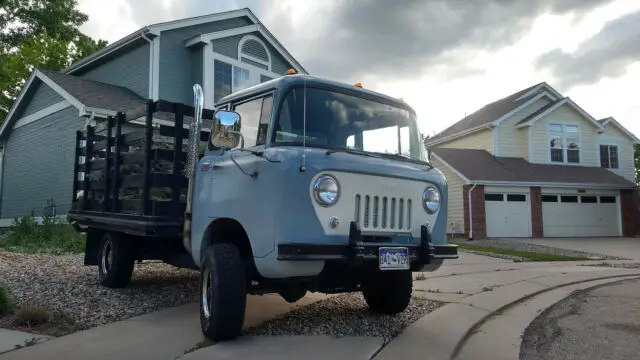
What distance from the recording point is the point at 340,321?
5547mm

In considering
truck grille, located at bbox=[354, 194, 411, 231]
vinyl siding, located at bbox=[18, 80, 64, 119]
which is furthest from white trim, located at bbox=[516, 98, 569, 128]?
truck grille, located at bbox=[354, 194, 411, 231]

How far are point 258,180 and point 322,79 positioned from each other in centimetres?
127

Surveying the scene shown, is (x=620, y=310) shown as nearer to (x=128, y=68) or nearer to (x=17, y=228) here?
(x=17, y=228)

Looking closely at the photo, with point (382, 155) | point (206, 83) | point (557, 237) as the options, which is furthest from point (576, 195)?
point (382, 155)

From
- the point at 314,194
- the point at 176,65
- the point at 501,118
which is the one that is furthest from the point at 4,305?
the point at 501,118

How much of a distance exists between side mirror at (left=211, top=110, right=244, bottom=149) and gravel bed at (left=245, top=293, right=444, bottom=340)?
1837 mm

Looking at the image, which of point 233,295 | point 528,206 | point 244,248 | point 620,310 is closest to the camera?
point 233,295

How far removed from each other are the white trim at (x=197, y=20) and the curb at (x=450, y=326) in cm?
1287

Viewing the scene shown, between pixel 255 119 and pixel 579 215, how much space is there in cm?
2287

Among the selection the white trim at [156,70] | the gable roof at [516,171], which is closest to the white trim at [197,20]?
the white trim at [156,70]

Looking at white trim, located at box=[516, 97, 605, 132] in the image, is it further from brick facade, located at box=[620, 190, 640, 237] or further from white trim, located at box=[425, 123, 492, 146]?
brick facade, located at box=[620, 190, 640, 237]

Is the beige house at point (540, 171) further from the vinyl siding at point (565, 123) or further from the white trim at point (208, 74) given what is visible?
the white trim at point (208, 74)

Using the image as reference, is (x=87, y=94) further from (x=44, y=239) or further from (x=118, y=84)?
(x=44, y=239)

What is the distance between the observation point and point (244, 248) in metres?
4.98
